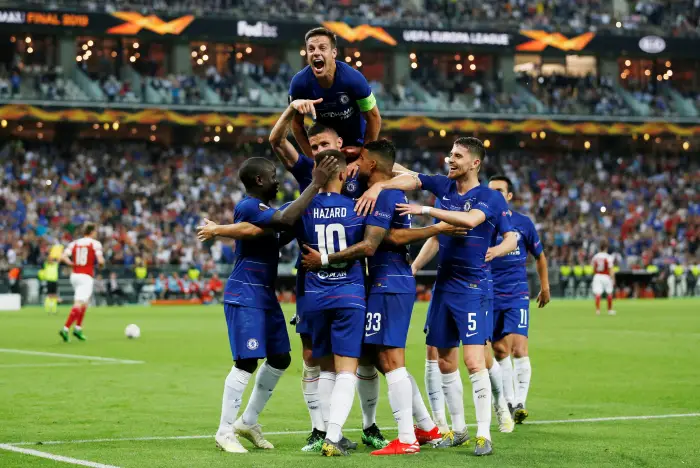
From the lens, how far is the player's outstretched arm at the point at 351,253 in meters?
9.76

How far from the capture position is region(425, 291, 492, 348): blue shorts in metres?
10.3

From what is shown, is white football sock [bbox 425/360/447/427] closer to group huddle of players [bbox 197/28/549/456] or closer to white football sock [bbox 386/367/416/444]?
group huddle of players [bbox 197/28/549/456]

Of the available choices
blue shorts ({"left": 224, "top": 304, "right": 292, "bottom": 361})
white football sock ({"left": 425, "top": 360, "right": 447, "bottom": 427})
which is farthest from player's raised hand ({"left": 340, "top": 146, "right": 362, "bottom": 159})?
white football sock ({"left": 425, "top": 360, "right": 447, "bottom": 427})

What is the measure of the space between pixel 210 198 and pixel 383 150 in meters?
42.5

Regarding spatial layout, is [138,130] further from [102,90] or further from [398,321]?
[398,321]

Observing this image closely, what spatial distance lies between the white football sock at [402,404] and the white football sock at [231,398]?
1.25 meters

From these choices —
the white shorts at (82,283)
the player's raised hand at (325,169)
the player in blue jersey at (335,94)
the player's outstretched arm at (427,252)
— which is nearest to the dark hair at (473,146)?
the player in blue jersey at (335,94)

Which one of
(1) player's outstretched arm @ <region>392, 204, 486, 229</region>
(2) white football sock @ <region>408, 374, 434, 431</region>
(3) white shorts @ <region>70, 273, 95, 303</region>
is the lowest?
(3) white shorts @ <region>70, 273, 95, 303</region>

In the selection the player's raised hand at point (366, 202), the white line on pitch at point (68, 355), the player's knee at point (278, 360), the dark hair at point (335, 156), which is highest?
the dark hair at point (335, 156)

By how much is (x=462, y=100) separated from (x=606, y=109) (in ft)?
26.4

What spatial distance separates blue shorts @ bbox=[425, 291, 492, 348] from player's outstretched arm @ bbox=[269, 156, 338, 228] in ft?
5.02

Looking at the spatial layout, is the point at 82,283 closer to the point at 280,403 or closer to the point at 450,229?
the point at 280,403

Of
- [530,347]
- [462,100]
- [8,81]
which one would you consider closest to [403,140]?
[462,100]

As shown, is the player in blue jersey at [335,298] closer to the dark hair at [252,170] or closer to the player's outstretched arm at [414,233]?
the player's outstretched arm at [414,233]
